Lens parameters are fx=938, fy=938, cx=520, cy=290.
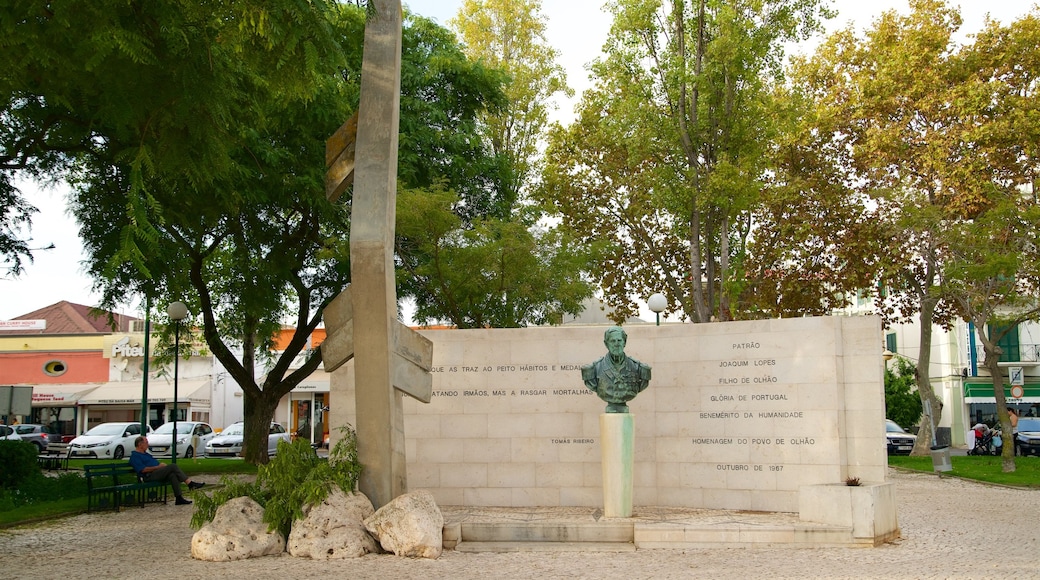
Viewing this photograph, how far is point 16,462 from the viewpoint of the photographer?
1972cm

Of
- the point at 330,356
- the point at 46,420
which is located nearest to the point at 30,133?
the point at 330,356

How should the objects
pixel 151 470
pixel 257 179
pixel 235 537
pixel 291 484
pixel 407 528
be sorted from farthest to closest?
1. pixel 257 179
2. pixel 151 470
3. pixel 291 484
4. pixel 407 528
5. pixel 235 537

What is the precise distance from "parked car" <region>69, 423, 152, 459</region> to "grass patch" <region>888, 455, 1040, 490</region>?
25.7 metres

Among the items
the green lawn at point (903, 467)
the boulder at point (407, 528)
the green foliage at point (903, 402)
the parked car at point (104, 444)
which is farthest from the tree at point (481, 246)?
the green foliage at point (903, 402)

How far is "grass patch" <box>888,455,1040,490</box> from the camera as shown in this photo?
20.8m

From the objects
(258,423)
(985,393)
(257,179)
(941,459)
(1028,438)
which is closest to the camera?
(257,179)

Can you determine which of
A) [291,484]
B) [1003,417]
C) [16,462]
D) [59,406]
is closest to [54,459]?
[16,462]

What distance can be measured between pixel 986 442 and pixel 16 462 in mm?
33320

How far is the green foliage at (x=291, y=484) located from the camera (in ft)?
34.5

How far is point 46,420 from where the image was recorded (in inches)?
1842

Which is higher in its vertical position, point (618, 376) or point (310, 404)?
point (618, 376)

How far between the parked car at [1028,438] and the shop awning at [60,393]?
41478 mm

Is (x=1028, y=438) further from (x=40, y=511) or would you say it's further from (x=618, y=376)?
(x=40, y=511)

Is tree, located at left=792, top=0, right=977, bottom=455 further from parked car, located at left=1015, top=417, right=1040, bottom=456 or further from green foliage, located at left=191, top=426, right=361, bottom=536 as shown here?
green foliage, located at left=191, top=426, right=361, bottom=536
